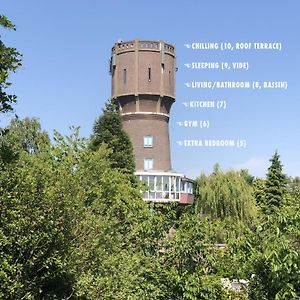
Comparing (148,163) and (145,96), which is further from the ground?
(145,96)

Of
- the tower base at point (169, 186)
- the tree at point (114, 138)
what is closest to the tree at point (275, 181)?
the tower base at point (169, 186)

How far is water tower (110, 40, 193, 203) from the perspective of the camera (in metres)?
49.9

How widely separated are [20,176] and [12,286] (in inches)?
67.7

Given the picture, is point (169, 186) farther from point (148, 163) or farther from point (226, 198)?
point (226, 198)

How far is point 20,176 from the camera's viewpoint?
8906 mm

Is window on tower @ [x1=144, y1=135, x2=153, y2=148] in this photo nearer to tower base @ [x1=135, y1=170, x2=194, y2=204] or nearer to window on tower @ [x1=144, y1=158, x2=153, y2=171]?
window on tower @ [x1=144, y1=158, x2=153, y2=171]

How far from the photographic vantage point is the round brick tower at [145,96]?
49.9m

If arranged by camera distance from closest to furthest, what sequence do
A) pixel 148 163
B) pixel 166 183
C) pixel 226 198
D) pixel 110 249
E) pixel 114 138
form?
pixel 110 249
pixel 114 138
pixel 226 198
pixel 166 183
pixel 148 163

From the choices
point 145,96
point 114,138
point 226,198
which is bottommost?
point 226,198

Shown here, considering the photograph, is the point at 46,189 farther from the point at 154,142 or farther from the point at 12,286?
the point at 154,142

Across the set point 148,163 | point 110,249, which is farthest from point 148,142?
point 110,249

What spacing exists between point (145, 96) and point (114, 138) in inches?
842

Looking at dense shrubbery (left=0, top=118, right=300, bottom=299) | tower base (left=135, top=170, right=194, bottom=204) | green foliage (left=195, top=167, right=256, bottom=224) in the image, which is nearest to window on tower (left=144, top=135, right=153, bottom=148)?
tower base (left=135, top=170, right=194, bottom=204)

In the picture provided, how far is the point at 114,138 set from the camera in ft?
95.0
